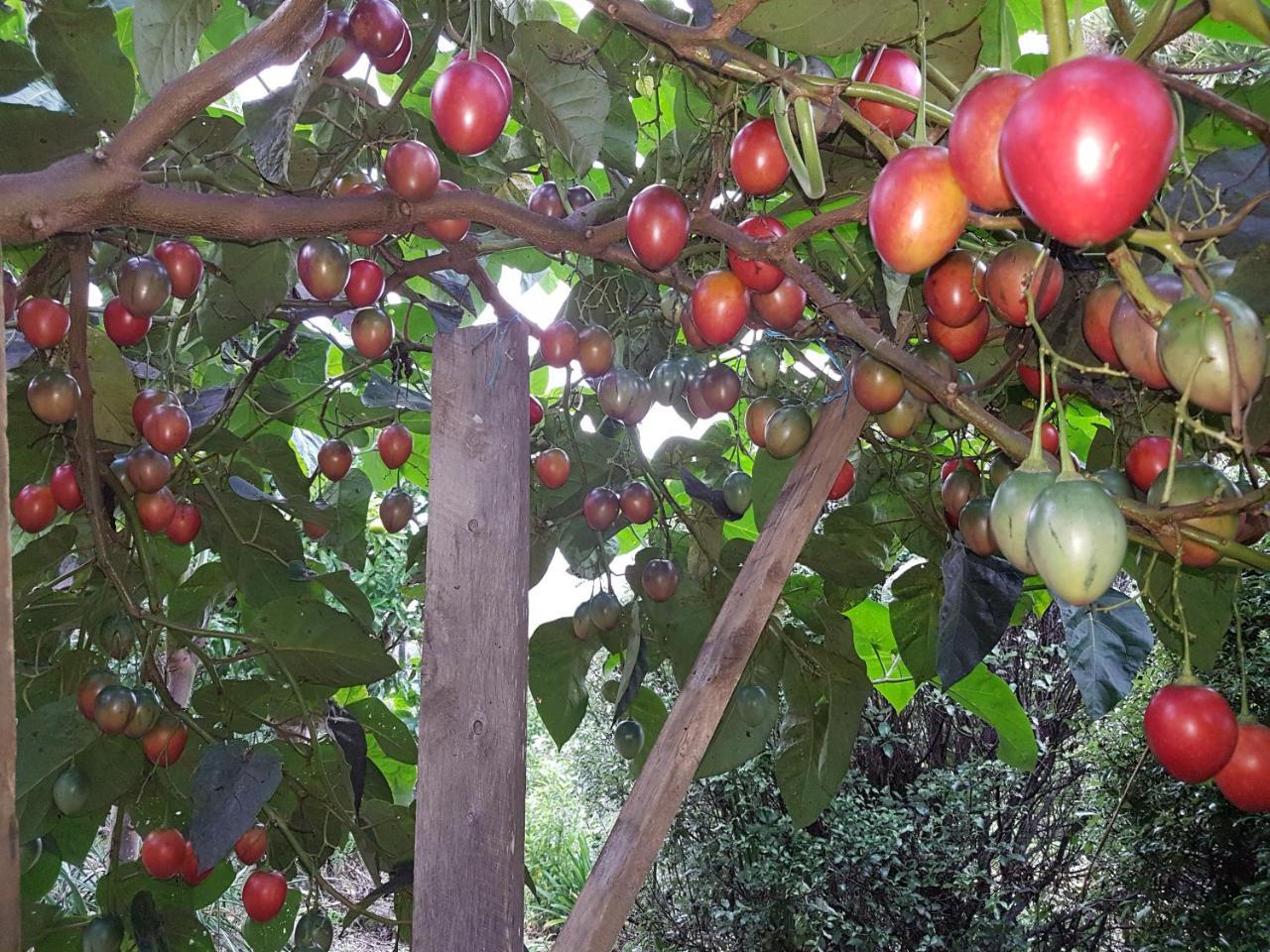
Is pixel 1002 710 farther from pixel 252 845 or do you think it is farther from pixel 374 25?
pixel 374 25

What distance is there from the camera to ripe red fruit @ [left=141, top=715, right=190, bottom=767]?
1.27m

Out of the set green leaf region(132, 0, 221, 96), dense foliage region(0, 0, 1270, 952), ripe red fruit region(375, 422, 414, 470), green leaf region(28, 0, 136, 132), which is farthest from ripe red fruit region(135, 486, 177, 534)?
green leaf region(132, 0, 221, 96)

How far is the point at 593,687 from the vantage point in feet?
16.4

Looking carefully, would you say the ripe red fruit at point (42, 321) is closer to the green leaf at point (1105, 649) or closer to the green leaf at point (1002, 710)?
the green leaf at point (1105, 649)

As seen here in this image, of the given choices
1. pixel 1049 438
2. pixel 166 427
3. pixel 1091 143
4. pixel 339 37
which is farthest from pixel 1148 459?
pixel 166 427

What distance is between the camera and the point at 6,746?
0.56 metres

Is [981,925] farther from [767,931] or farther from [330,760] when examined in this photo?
[330,760]

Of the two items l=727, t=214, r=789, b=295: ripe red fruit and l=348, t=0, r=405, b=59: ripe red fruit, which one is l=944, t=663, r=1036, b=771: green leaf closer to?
l=727, t=214, r=789, b=295: ripe red fruit

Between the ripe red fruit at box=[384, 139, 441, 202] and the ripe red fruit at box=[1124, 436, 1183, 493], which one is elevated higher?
the ripe red fruit at box=[1124, 436, 1183, 493]

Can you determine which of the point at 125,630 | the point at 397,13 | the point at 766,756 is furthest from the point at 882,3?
the point at 766,756

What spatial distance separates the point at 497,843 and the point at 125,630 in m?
0.56

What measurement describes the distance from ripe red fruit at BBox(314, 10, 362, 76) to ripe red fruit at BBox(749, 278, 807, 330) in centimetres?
43

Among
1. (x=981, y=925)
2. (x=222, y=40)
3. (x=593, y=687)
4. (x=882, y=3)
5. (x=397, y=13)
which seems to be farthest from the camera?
(x=593, y=687)

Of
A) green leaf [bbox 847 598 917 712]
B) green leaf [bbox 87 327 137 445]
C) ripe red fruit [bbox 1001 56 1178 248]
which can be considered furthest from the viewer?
green leaf [bbox 847 598 917 712]
